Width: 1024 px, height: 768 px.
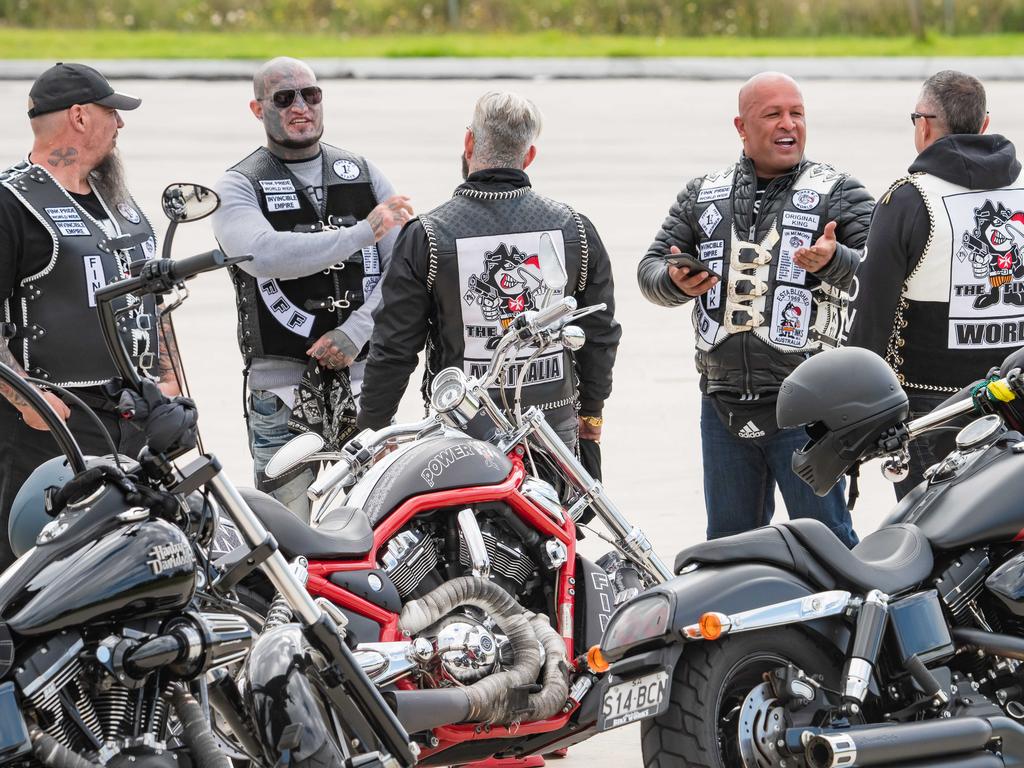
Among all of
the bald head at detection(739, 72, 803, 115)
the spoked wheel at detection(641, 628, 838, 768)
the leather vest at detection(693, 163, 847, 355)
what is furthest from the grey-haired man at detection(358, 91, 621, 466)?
the spoked wheel at detection(641, 628, 838, 768)

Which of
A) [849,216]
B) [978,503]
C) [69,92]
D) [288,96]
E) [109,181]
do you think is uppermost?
[69,92]

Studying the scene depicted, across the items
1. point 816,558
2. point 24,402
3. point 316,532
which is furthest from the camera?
point 24,402

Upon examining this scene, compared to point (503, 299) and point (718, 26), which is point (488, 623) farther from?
point (718, 26)

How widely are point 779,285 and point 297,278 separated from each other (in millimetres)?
1709

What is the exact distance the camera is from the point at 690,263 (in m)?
5.84

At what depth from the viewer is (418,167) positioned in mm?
16328

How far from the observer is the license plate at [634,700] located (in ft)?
13.1

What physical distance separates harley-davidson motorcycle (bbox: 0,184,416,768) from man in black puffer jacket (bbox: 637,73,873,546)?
245cm

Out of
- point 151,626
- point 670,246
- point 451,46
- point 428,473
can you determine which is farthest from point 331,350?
point 451,46

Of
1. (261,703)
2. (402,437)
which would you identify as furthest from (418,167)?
(261,703)

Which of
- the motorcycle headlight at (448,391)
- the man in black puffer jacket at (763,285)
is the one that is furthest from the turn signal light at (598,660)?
the man in black puffer jacket at (763,285)

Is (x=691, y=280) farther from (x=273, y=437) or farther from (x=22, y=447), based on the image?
(x=22, y=447)

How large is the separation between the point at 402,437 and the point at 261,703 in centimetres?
147

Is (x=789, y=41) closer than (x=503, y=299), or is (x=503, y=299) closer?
(x=503, y=299)
